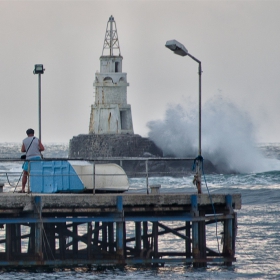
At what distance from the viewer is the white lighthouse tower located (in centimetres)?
8250

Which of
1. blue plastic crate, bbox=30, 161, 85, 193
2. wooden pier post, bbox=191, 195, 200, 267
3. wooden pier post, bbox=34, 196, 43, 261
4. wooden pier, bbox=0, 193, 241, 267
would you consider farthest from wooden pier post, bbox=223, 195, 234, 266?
wooden pier post, bbox=34, 196, 43, 261

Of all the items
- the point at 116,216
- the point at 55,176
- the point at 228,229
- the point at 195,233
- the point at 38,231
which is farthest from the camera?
the point at 55,176

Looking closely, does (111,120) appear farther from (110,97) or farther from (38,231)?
(38,231)

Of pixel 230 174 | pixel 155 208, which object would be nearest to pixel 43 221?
pixel 155 208

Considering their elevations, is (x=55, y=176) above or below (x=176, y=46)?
below

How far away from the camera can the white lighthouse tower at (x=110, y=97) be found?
82.5 meters

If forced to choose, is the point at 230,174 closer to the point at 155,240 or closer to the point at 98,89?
the point at 98,89

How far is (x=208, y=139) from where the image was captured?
280 ft

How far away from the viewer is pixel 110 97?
82875 millimetres

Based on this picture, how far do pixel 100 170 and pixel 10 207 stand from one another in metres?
2.47

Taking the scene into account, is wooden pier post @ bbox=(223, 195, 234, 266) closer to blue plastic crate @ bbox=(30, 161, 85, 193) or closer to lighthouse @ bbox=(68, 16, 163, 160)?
blue plastic crate @ bbox=(30, 161, 85, 193)

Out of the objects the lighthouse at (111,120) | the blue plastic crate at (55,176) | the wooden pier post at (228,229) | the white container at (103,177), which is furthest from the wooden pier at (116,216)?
the lighthouse at (111,120)

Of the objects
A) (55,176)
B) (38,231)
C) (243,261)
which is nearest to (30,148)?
(55,176)

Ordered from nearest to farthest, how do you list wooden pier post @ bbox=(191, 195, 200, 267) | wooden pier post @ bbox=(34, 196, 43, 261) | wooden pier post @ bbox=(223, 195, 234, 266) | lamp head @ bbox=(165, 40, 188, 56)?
wooden pier post @ bbox=(34, 196, 43, 261) < wooden pier post @ bbox=(191, 195, 200, 267) < wooden pier post @ bbox=(223, 195, 234, 266) < lamp head @ bbox=(165, 40, 188, 56)
